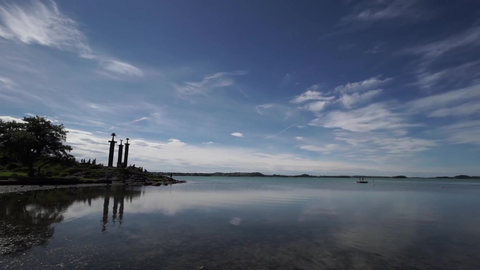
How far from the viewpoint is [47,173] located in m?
66.4

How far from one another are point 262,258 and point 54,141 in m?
64.6

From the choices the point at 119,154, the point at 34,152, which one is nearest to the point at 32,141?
the point at 34,152

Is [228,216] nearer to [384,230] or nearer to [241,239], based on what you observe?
[241,239]

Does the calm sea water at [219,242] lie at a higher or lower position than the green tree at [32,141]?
lower

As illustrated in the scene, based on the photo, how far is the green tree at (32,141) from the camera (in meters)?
53.0

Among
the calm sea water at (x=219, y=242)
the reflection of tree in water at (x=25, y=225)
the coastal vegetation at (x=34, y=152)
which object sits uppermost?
the coastal vegetation at (x=34, y=152)

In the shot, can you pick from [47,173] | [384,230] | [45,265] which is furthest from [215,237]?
[47,173]

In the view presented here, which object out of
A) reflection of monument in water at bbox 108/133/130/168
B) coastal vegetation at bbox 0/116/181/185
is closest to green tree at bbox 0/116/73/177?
coastal vegetation at bbox 0/116/181/185

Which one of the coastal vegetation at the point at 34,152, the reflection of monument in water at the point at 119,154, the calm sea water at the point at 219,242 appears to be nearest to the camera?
the calm sea water at the point at 219,242

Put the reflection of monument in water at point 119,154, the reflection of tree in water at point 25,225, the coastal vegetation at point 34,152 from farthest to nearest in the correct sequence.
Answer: the reflection of monument in water at point 119,154 → the coastal vegetation at point 34,152 → the reflection of tree in water at point 25,225

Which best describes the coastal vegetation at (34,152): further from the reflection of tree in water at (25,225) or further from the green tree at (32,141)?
the reflection of tree in water at (25,225)

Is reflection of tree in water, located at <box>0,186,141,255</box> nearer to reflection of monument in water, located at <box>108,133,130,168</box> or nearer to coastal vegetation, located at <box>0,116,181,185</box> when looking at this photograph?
coastal vegetation, located at <box>0,116,181,185</box>

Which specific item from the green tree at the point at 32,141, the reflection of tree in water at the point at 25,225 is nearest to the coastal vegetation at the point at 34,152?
the green tree at the point at 32,141

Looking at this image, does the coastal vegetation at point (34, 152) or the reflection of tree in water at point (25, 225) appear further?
the coastal vegetation at point (34, 152)
